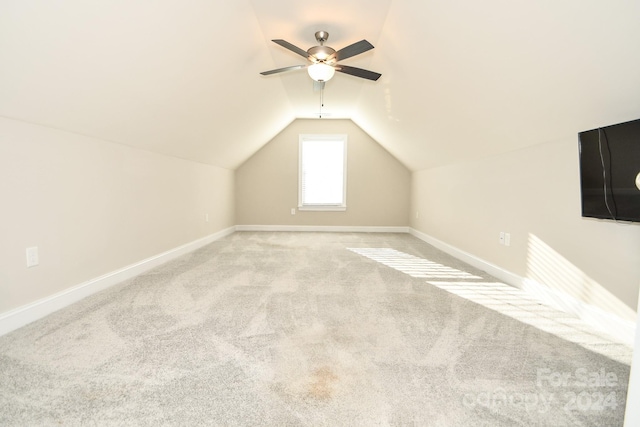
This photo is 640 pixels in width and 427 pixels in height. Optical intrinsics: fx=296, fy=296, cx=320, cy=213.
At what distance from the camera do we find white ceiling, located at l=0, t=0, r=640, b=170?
1538 mm

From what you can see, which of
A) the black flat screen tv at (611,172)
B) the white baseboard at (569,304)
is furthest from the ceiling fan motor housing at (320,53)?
the white baseboard at (569,304)

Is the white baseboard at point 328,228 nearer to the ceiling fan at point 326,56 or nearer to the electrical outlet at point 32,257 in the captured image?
the ceiling fan at point 326,56

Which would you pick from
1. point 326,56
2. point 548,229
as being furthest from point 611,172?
point 326,56

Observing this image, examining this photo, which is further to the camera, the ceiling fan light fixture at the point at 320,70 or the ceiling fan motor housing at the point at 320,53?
the ceiling fan light fixture at the point at 320,70

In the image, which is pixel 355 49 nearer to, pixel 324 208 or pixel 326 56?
pixel 326 56

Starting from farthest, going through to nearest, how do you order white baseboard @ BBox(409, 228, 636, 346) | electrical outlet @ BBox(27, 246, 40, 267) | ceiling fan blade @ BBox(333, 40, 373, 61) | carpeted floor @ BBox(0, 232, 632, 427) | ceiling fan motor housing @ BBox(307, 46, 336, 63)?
ceiling fan motor housing @ BBox(307, 46, 336, 63) → ceiling fan blade @ BBox(333, 40, 373, 61) → electrical outlet @ BBox(27, 246, 40, 267) → white baseboard @ BBox(409, 228, 636, 346) → carpeted floor @ BBox(0, 232, 632, 427)

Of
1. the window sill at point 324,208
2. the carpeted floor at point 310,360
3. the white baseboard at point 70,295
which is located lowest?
the carpeted floor at point 310,360

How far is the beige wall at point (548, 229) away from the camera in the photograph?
1878 millimetres

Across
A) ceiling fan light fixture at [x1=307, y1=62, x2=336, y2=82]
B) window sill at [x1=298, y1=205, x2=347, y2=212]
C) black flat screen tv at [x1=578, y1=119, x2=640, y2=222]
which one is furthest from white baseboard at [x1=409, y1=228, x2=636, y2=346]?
window sill at [x1=298, y1=205, x2=347, y2=212]

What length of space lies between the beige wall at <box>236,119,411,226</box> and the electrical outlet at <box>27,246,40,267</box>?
4354mm

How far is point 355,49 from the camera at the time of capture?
245 cm

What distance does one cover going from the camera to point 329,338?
1.82m

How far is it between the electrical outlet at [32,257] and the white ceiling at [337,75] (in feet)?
2.91

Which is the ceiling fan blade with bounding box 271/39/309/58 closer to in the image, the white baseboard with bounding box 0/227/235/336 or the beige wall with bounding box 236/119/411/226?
the white baseboard with bounding box 0/227/235/336
